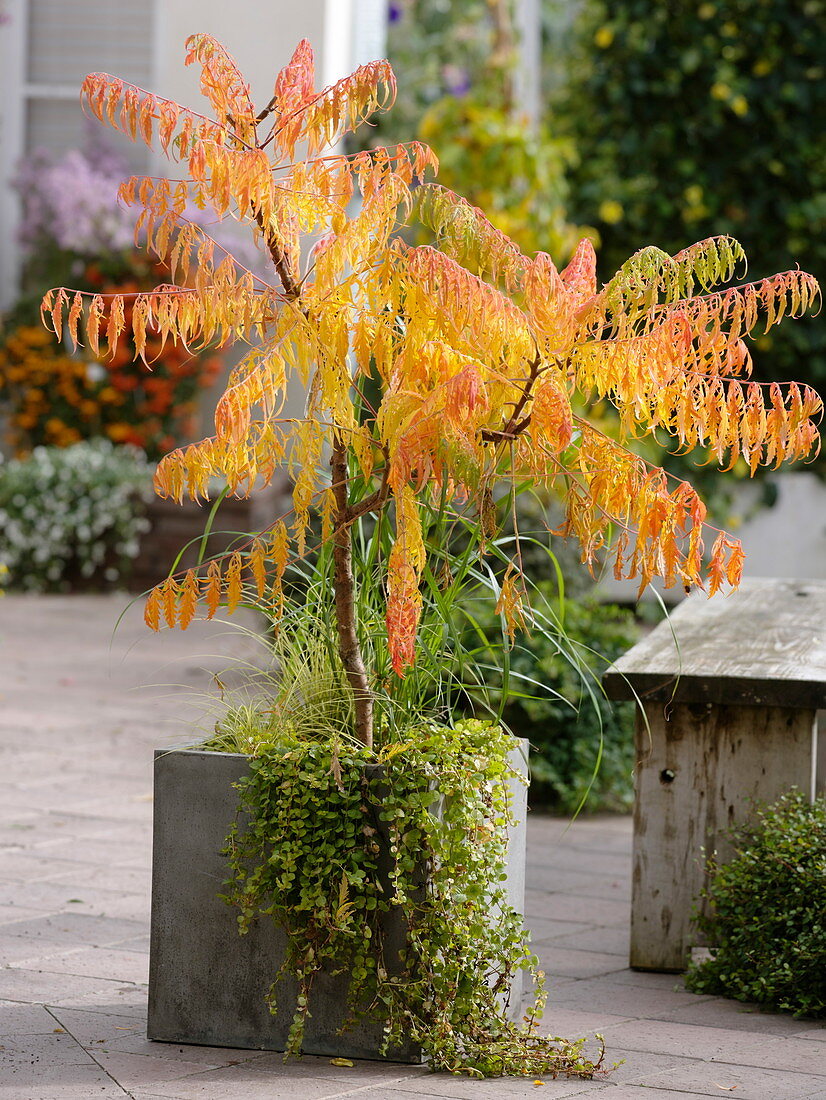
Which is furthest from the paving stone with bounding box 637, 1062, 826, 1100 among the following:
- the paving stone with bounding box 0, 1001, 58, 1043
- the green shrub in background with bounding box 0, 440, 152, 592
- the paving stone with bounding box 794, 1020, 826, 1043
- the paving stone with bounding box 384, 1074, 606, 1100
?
the green shrub in background with bounding box 0, 440, 152, 592

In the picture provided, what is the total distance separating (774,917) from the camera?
318cm

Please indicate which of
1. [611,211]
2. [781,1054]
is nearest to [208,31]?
[611,211]

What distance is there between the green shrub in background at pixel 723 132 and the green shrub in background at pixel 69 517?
3.69 meters

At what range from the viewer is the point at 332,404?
2553 millimetres

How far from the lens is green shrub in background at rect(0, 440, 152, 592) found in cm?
916

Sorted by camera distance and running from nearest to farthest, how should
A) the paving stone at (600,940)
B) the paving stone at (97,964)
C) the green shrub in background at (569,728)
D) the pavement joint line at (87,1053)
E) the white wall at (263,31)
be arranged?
the pavement joint line at (87,1053) < the paving stone at (97,964) < the paving stone at (600,940) < the green shrub in background at (569,728) < the white wall at (263,31)

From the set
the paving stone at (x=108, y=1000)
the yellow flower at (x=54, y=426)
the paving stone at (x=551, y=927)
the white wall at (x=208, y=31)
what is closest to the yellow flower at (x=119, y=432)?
the yellow flower at (x=54, y=426)

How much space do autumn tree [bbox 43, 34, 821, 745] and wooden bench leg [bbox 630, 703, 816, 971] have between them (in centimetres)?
102

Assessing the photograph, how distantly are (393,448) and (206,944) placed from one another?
102 cm

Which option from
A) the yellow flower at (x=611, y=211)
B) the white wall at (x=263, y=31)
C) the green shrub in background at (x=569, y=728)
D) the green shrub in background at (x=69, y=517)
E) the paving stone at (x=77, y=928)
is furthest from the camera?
the yellow flower at (x=611, y=211)

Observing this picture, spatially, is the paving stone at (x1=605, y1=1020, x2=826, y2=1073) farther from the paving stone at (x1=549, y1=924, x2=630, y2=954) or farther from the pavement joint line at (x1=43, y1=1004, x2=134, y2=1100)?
the pavement joint line at (x1=43, y1=1004, x2=134, y2=1100)

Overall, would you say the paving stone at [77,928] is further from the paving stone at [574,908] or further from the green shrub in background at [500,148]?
the green shrub in background at [500,148]

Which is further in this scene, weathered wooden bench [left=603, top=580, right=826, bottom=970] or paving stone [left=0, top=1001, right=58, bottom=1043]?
weathered wooden bench [left=603, top=580, right=826, bottom=970]

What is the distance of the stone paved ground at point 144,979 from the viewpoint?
264cm
